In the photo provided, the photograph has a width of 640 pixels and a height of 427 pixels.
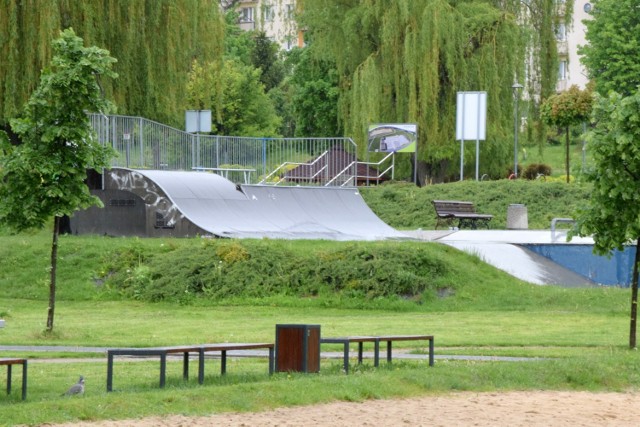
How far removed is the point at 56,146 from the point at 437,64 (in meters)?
30.1

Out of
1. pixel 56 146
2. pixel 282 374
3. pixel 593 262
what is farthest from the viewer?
pixel 593 262

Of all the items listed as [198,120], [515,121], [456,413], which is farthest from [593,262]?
[456,413]

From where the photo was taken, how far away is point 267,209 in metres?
39.8

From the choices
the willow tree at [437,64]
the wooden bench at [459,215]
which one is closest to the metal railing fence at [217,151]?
Answer: the willow tree at [437,64]

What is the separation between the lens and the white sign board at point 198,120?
42594mm

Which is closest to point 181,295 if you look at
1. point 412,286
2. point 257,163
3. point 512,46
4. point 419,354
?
point 412,286

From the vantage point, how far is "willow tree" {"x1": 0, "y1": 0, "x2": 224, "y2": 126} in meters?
36.1

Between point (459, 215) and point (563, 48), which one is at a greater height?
point (563, 48)

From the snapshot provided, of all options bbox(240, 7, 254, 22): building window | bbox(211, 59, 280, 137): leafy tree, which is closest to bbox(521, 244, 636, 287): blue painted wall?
bbox(211, 59, 280, 137): leafy tree

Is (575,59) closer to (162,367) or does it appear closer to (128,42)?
(128,42)

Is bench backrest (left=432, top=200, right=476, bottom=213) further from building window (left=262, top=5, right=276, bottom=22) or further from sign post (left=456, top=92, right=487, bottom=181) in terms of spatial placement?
building window (left=262, top=5, right=276, bottom=22)

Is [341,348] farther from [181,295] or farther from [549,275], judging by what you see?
[549,275]

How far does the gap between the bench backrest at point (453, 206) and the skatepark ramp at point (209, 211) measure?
7.11 ft

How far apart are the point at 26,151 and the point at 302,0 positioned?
118 feet
